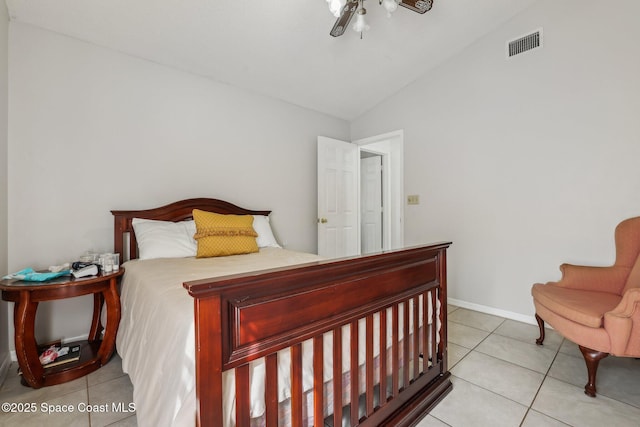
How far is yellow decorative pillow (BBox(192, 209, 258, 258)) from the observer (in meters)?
2.33

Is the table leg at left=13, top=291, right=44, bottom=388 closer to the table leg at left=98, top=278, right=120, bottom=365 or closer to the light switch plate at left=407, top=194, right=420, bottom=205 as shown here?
the table leg at left=98, top=278, right=120, bottom=365

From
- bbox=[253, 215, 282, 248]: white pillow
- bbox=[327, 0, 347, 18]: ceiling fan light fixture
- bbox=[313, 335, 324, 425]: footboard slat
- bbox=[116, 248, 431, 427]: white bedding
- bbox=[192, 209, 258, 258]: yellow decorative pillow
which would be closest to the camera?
bbox=[116, 248, 431, 427]: white bedding

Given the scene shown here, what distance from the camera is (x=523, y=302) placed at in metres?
2.68

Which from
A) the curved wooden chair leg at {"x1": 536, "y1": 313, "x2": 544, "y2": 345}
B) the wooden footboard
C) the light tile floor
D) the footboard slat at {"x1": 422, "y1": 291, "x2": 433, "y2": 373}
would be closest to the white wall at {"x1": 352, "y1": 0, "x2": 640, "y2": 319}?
the curved wooden chair leg at {"x1": 536, "y1": 313, "x2": 544, "y2": 345}

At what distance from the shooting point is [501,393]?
64.7 inches

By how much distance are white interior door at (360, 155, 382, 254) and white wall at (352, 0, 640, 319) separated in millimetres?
1580

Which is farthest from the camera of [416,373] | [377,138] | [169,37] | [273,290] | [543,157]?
[377,138]

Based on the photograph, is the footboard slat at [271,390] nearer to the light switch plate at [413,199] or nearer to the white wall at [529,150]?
the white wall at [529,150]

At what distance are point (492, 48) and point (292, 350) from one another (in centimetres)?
344

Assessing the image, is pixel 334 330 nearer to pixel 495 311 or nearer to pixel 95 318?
pixel 95 318

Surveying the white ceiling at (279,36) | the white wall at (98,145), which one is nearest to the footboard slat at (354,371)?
the white wall at (98,145)

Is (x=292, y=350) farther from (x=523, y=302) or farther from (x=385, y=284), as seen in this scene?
(x=523, y=302)

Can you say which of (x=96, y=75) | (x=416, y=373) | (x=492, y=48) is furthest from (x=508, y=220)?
(x=96, y=75)

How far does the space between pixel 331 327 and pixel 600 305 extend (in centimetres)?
182
